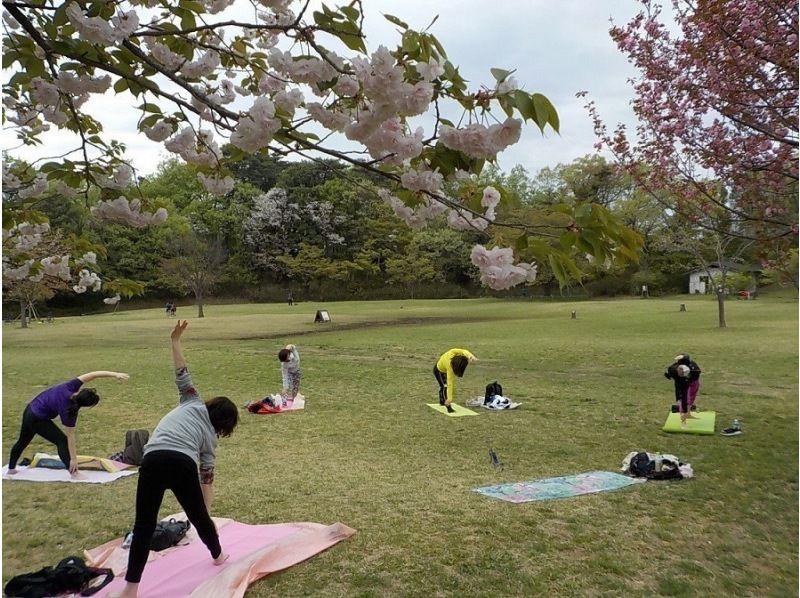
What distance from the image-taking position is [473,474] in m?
4.20

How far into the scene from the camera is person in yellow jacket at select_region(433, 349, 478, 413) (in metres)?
6.15

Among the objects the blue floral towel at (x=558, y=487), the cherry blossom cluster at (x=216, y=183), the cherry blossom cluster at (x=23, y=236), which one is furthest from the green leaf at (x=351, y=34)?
the blue floral towel at (x=558, y=487)

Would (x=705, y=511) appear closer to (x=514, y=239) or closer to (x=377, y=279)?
(x=514, y=239)

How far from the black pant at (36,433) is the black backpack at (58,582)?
1736mm

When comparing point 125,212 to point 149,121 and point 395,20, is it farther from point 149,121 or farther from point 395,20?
point 395,20

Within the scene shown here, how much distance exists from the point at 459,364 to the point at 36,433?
12.3ft

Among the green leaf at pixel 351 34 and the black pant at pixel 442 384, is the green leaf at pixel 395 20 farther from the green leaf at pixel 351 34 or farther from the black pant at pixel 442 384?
the black pant at pixel 442 384

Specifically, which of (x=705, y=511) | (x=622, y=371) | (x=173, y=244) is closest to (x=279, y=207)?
Result: (x=173, y=244)

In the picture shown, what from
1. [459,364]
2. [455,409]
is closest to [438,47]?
[459,364]

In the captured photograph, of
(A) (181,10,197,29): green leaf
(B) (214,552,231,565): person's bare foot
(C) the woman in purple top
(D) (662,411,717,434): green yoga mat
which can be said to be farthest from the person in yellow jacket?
(A) (181,10,197,29): green leaf

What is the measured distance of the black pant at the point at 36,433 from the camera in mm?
4012

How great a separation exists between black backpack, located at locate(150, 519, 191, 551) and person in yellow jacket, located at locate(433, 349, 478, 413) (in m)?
3.51

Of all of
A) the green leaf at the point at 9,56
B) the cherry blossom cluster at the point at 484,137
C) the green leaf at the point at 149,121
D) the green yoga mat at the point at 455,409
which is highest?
the green leaf at the point at 9,56

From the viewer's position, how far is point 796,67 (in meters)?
3.85
